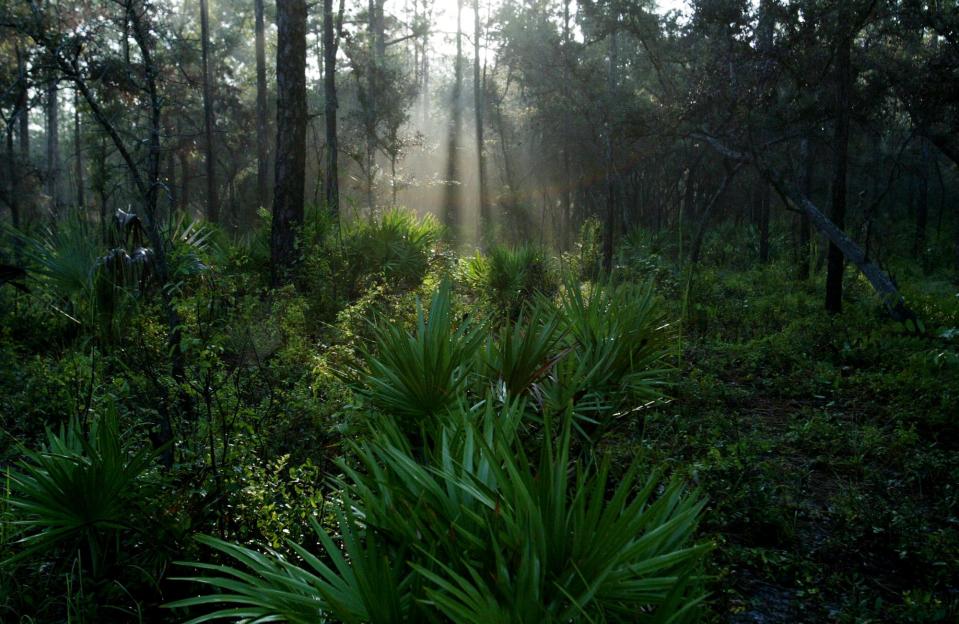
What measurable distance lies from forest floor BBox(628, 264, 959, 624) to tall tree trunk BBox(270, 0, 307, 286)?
21.4 ft

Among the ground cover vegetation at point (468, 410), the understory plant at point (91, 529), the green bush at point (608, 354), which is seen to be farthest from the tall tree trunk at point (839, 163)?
the understory plant at point (91, 529)

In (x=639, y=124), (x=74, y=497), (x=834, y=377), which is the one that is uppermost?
(x=639, y=124)

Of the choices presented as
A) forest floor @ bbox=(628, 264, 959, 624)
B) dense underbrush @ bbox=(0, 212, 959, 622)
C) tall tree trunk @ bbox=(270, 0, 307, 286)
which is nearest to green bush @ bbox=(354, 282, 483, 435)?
dense underbrush @ bbox=(0, 212, 959, 622)

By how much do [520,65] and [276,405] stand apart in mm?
28293

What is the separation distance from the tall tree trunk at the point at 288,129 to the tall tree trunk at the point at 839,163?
27.7 ft

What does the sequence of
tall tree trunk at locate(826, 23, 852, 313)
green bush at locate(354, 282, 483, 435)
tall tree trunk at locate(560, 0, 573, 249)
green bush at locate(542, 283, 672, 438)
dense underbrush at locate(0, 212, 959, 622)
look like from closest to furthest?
dense underbrush at locate(0, 212, 959, 622) < green bush at locate(354, 282, 483, 435) < green bush at locate(542, 283, 672, 438) < tall tree trunk at locate(826, 23, 852, 313) < tall tree trunk at locate(560, 0, 573, 249)

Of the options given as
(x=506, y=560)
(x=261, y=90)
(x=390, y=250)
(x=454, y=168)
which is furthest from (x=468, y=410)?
(x=454, y=168)

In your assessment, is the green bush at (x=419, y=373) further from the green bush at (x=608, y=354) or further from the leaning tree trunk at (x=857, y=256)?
the leaning tree trunk at (x=857, y=256)

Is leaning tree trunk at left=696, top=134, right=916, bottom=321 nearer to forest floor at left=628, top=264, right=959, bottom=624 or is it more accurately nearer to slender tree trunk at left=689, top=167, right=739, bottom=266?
forest floor at left=628, top=264, right=959, bottom=624

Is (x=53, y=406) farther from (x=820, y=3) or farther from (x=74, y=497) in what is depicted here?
(x=820, y=3)

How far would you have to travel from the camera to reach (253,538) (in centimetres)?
312

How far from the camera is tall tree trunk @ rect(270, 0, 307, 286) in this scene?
10992 millimetres

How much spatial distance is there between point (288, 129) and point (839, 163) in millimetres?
8850

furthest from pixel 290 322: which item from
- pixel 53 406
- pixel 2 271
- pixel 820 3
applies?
pixel 820 3
